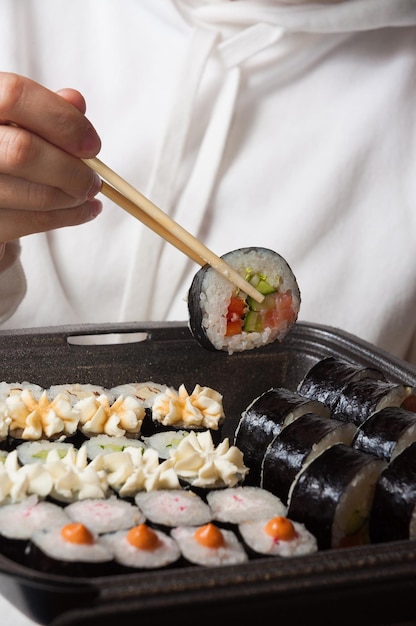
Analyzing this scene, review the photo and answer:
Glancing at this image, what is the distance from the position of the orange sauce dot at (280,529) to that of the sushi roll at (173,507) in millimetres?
125

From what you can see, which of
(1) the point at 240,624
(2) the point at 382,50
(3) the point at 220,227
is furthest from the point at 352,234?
(1) the point at 240,624

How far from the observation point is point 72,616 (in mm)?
1030

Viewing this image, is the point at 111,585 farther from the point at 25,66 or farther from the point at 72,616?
the point at 25,66

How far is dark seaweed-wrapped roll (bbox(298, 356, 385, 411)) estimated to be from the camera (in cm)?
185

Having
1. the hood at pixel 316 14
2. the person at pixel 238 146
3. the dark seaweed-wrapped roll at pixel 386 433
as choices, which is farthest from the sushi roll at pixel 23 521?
the hood at pixel 316 14

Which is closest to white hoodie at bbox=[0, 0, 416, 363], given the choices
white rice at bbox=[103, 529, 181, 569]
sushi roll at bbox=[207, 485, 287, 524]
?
sushi roll at bbox=[207, 485, 287, 524]

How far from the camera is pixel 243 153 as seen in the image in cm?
259

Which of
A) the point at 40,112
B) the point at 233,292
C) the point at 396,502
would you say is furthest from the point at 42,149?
the point at 396,502

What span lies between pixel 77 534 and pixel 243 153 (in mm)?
1574

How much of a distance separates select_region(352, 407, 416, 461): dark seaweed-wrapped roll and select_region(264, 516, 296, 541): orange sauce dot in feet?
0.95

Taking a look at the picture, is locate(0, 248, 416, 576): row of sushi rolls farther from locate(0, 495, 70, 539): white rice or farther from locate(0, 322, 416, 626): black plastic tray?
locate(0, 322, 416, 626): black plastic tray

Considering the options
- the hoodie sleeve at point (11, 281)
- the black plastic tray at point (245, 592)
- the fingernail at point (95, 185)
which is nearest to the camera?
the black plastic tray at point (245, 592)

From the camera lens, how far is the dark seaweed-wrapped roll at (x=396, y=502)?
1.39 metres

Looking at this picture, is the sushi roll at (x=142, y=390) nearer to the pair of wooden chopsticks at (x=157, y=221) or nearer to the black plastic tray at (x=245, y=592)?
the pair of wooden chopsticks at (x=157, y=221)
